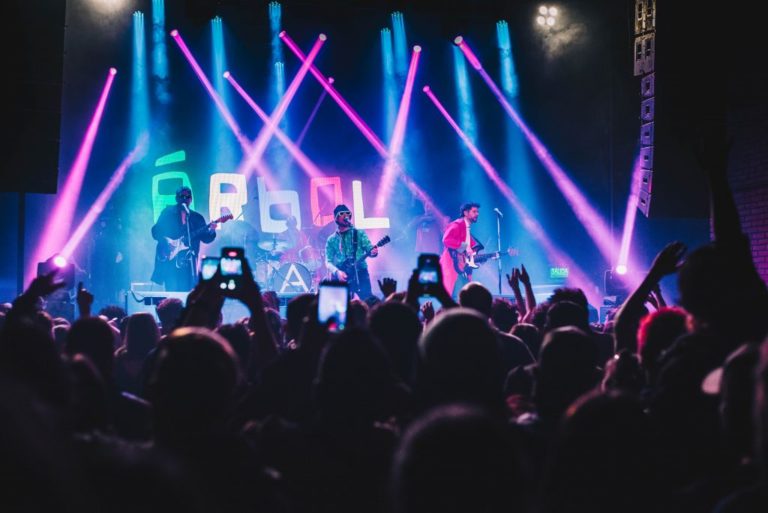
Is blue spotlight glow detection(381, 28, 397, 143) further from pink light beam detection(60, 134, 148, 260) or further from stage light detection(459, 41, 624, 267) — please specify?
pink light beam detection(60, 134, 148, 260)

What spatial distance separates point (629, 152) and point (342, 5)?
6.23m

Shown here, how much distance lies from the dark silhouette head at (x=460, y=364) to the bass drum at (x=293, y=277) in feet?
35.0

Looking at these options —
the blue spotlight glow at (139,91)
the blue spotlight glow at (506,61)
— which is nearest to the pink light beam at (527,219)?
the blue spotlight glow at (506,61)

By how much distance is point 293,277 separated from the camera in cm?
1291

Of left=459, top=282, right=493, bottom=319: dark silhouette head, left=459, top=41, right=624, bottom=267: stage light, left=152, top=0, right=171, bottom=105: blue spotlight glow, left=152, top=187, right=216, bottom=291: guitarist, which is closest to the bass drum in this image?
left=152, top=187, right=216, bottom=291: guitarist

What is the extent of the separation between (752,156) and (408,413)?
8357mm

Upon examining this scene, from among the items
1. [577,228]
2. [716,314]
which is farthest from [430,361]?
[577,228]

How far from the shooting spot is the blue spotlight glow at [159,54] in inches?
521

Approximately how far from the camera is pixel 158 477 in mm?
927

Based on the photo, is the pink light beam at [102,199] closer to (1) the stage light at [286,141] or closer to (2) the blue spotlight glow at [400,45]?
(1) the stage light at [286,141]

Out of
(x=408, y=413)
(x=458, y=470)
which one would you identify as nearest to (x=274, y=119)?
(x=408, y=413)

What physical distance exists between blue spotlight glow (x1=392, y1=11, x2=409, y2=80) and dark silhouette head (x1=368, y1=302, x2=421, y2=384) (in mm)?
12471

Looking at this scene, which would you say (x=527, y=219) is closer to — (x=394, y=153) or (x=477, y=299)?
(x=394, y=153)

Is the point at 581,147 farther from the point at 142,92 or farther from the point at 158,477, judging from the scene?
the point at 158,477
